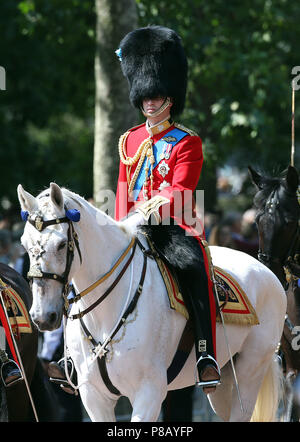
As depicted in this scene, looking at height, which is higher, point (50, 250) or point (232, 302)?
point (50, 250)

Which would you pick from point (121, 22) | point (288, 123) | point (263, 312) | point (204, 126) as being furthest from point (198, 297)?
point (288, 123)

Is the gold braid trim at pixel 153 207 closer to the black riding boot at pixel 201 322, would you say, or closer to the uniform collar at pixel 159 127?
the black riding boot at pixel 201 322

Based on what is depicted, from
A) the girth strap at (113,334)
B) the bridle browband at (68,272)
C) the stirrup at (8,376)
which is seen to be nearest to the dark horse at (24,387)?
the stirrup at (8,376)

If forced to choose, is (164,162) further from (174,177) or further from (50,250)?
(50,250)

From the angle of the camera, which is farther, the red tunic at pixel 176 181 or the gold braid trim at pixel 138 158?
the gold braid trim at pixel 138 158

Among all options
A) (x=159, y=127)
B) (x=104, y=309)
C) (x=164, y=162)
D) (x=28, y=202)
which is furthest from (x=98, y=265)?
(x=159, y=127)

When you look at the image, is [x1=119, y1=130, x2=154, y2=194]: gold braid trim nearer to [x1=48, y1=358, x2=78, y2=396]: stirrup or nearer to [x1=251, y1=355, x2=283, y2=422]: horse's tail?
[x1=48, y1=358, x2=78, y2=396]: stirrup

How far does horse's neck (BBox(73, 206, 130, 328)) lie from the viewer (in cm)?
584

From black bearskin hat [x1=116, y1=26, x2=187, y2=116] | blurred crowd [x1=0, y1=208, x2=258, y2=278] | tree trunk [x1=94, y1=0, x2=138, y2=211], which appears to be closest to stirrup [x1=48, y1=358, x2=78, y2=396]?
black bearskin hat [x1=116, y1=26, x2=187, y2=116]

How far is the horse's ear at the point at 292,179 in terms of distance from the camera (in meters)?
7.81

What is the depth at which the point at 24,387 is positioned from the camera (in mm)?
7555

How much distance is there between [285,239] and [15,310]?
7.86ft

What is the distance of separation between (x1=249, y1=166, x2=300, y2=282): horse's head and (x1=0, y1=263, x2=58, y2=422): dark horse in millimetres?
2126

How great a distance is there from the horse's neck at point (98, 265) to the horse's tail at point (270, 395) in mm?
2071
